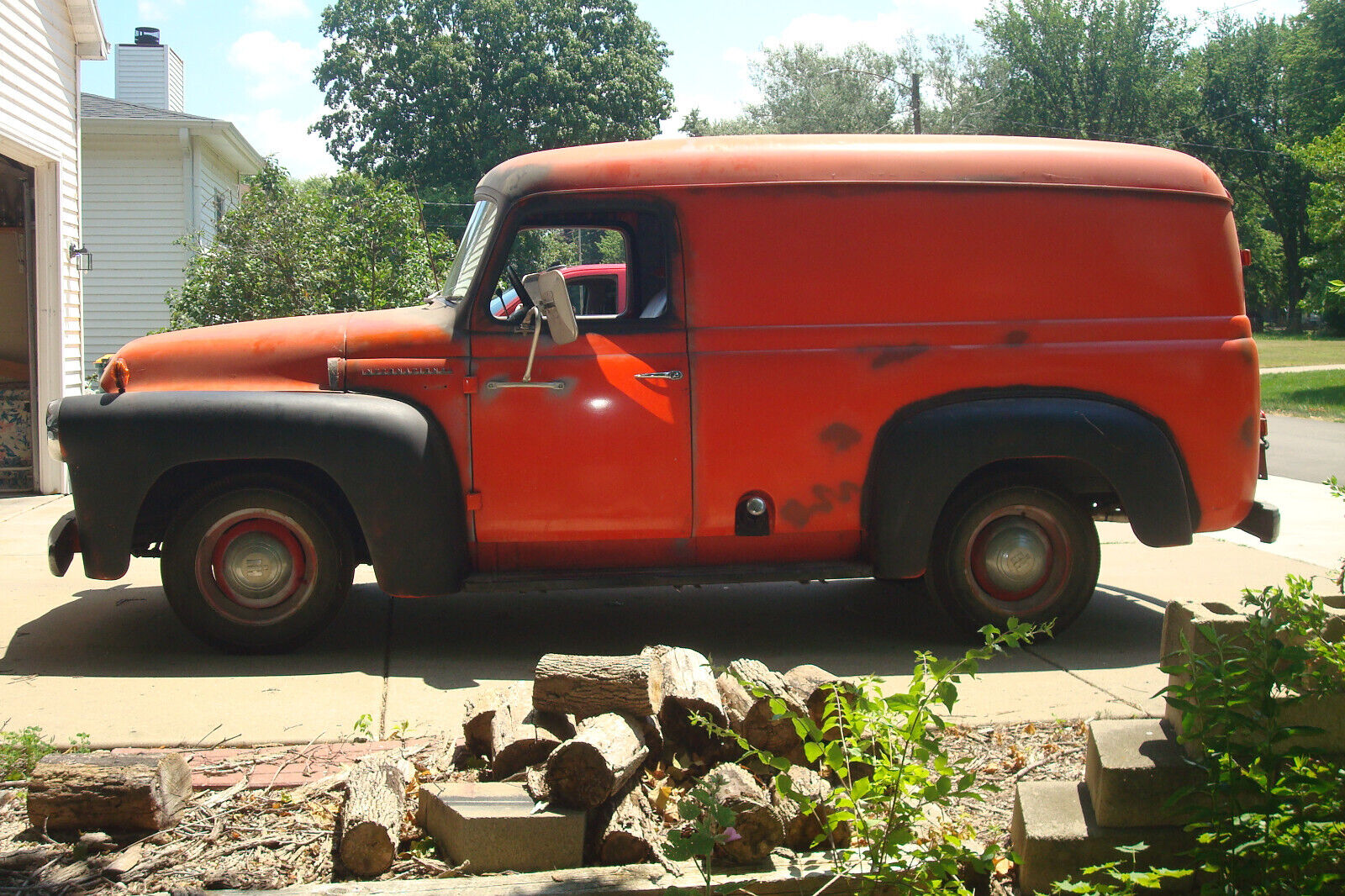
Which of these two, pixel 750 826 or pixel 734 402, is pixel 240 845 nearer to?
pixel 750 826

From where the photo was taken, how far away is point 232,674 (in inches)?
194

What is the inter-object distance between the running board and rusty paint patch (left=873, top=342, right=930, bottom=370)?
954 millimetres

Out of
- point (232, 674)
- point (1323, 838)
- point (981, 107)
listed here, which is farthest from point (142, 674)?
point (981, 107)

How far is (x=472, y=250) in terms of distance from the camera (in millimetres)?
5520

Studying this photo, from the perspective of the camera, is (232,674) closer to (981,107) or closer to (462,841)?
(462,841)

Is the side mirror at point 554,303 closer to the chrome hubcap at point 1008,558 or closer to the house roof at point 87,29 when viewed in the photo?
the chrome hubcap at point 1008,558

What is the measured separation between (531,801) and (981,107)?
5510 cm

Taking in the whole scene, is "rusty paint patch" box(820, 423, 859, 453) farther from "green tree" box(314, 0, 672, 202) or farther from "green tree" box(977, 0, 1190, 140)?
"green tree" box(977, 0, 1190, 140)

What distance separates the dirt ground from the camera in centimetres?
293

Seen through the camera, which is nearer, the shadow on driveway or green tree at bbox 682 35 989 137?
the shadow on driveway

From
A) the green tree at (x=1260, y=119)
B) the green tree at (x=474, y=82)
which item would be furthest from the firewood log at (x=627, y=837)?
the green tree at (x=1260, y=119)

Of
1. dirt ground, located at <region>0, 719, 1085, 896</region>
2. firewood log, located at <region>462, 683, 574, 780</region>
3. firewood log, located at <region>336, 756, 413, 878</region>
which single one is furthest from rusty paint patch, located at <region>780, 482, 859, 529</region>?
firewood log, located at <region>336, 756, 413, 878</region>

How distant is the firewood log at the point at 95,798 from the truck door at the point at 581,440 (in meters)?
2.12

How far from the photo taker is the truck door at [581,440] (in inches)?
200
